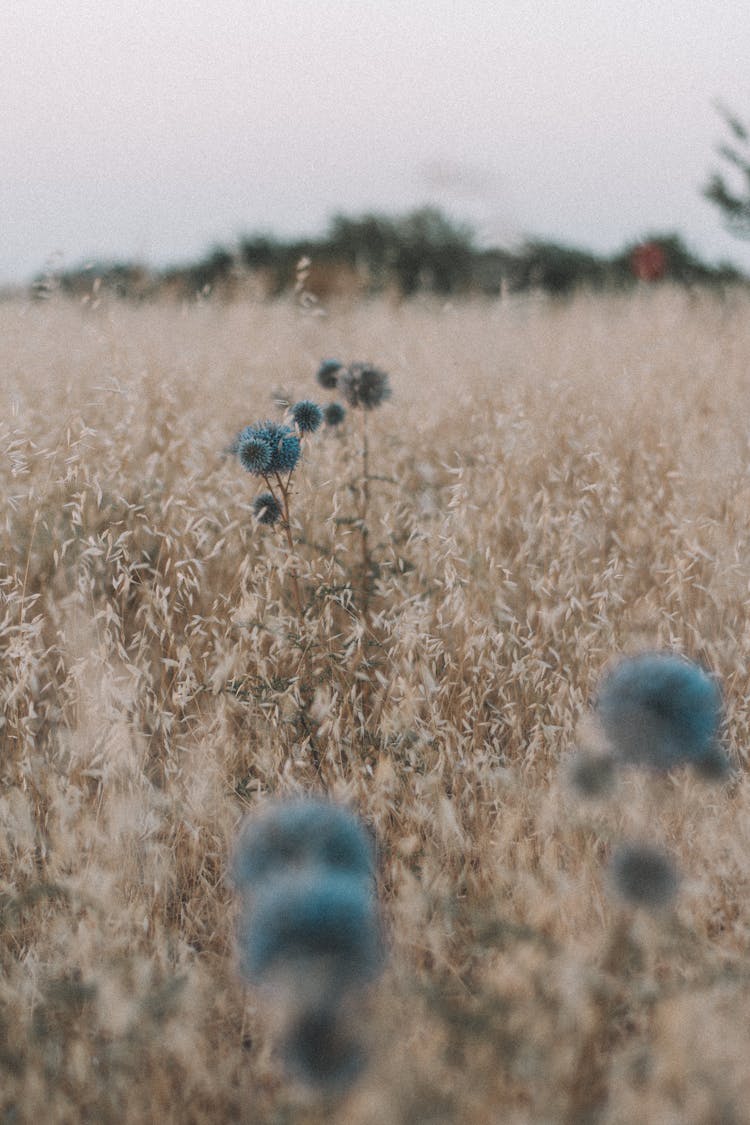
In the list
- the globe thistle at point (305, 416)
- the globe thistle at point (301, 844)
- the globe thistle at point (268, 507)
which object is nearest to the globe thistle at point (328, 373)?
the globe thistle at point (305, 416)

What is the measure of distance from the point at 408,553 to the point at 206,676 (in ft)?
2.95

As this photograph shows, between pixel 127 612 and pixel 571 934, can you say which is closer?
pixel 571 934

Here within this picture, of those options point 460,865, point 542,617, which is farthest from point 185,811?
point 542,617

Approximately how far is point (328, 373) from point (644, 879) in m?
2.91

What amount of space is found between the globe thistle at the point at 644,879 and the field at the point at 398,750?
Result: 0.29ft

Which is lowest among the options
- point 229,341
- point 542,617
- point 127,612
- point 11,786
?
point 11,786

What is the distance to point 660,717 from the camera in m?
1.36

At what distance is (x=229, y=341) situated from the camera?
6.29m

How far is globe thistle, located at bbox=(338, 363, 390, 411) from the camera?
128 inches

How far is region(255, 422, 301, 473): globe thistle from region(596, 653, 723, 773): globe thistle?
1285 millimetres

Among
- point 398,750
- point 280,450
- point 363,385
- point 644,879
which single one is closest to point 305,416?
point 363,385

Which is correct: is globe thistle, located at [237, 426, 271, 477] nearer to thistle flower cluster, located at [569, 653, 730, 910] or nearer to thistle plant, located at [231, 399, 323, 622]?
thistle plant, located at [231, 399, 323, 622]

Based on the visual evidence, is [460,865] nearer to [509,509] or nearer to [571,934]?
[571,934]

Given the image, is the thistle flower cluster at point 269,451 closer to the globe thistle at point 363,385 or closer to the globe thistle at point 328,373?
the globe thistle at point 363,385
